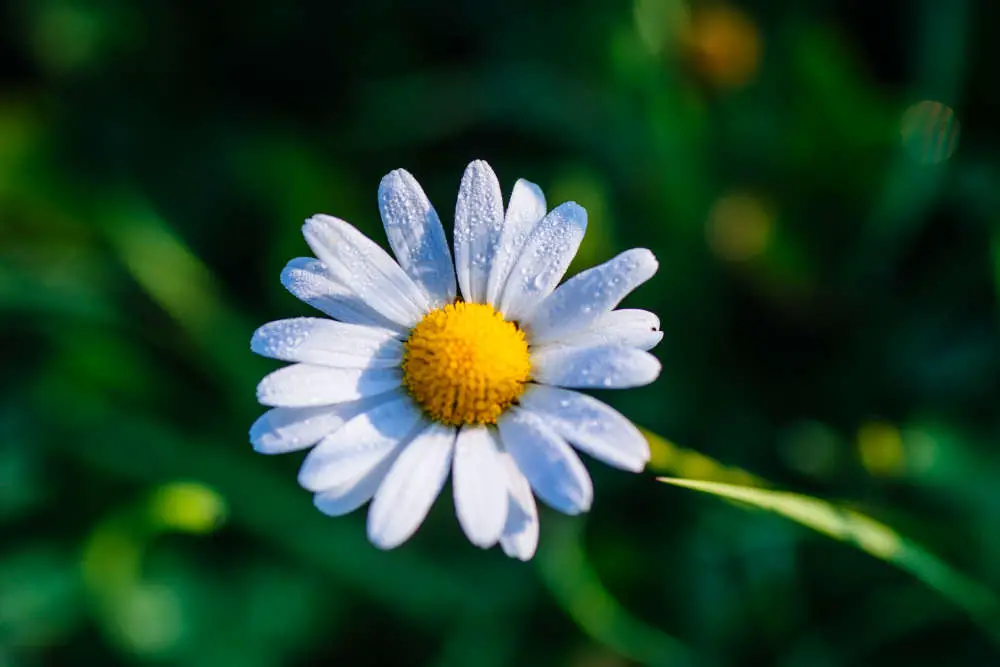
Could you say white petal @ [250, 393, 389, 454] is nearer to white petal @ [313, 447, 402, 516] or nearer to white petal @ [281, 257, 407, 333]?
white petal @ [313, 447, 402, 516]

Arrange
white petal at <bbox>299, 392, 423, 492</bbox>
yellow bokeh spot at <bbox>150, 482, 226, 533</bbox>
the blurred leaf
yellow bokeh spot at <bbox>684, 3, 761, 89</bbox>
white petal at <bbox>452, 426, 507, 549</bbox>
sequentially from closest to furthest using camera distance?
white petal at <bbox>452, 426, 507, 549</bbox>
white petal at <bbox>299, 392, 423, 492</bbox>
yellow bokeh spot at <bbox>150, 482, 226, 533</bbox>
the blurred leaf
yellow bokeh spot at <bbox>684, 3, 761, 89</bbox>

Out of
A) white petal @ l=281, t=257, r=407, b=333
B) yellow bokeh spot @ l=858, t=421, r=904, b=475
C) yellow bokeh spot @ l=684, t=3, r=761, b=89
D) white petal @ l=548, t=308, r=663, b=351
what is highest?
yellow bokeh spot @ l=684, t=3, r=761, b=89

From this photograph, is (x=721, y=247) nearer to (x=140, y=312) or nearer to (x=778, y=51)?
(x=778, y=51)

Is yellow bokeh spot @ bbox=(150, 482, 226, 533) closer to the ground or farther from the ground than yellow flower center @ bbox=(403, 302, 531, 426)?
closer to the ground

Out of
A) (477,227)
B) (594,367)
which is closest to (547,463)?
(594,367)

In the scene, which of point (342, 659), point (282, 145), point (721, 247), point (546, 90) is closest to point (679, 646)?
point (342, 659)

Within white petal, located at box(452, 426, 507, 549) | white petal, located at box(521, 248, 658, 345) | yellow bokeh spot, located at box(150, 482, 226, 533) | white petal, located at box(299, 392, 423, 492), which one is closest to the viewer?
white petal, located at box(452, 426, 507, 549)

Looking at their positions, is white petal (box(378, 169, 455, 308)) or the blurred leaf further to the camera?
the blurred leaf

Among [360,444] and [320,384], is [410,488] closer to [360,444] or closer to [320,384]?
[360,444]

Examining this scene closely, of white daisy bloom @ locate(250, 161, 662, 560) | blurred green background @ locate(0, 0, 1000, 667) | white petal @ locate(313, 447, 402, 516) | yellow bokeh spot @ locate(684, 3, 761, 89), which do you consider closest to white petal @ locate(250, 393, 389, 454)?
white daisy bloom @ locate(250, 161, 662, 560)
